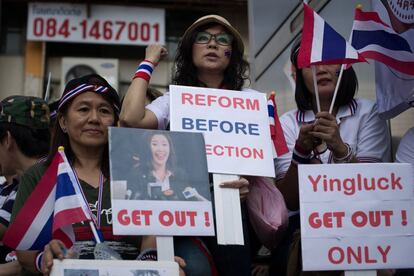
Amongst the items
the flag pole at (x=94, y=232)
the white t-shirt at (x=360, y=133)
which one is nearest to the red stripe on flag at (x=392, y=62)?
the white t-shirt at (x=360, y=133)

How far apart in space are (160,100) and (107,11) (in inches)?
412

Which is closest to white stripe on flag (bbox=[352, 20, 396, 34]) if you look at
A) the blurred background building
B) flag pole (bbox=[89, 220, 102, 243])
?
flag pole (bbox=[89, 220, 102, 243])

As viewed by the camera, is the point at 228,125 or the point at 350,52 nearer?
the point at 228,125

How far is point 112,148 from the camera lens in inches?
110

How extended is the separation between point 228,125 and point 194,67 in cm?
68

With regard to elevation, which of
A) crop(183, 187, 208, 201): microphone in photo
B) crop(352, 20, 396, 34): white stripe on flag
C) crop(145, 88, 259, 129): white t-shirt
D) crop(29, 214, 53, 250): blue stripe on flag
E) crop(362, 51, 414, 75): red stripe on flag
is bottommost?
crop(29, 214, 53, 250): blue stripe on flag

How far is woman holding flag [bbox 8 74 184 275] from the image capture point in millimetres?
3078

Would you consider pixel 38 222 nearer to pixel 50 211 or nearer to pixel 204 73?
pixel 50 211

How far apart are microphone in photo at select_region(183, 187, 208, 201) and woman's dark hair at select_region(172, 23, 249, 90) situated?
3.16ft

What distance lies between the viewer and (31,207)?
3027mm

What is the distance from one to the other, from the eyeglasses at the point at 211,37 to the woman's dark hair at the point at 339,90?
50cm

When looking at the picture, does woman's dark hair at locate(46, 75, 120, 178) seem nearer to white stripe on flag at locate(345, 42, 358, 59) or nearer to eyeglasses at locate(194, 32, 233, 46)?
eyeglasses at locate(194, 32, 233, 46)

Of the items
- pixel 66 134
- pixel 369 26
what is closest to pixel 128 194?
pixel 66 134

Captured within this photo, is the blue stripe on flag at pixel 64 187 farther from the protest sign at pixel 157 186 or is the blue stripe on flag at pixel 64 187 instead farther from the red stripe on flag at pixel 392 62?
the red stripe on flag at pixel 392 62
